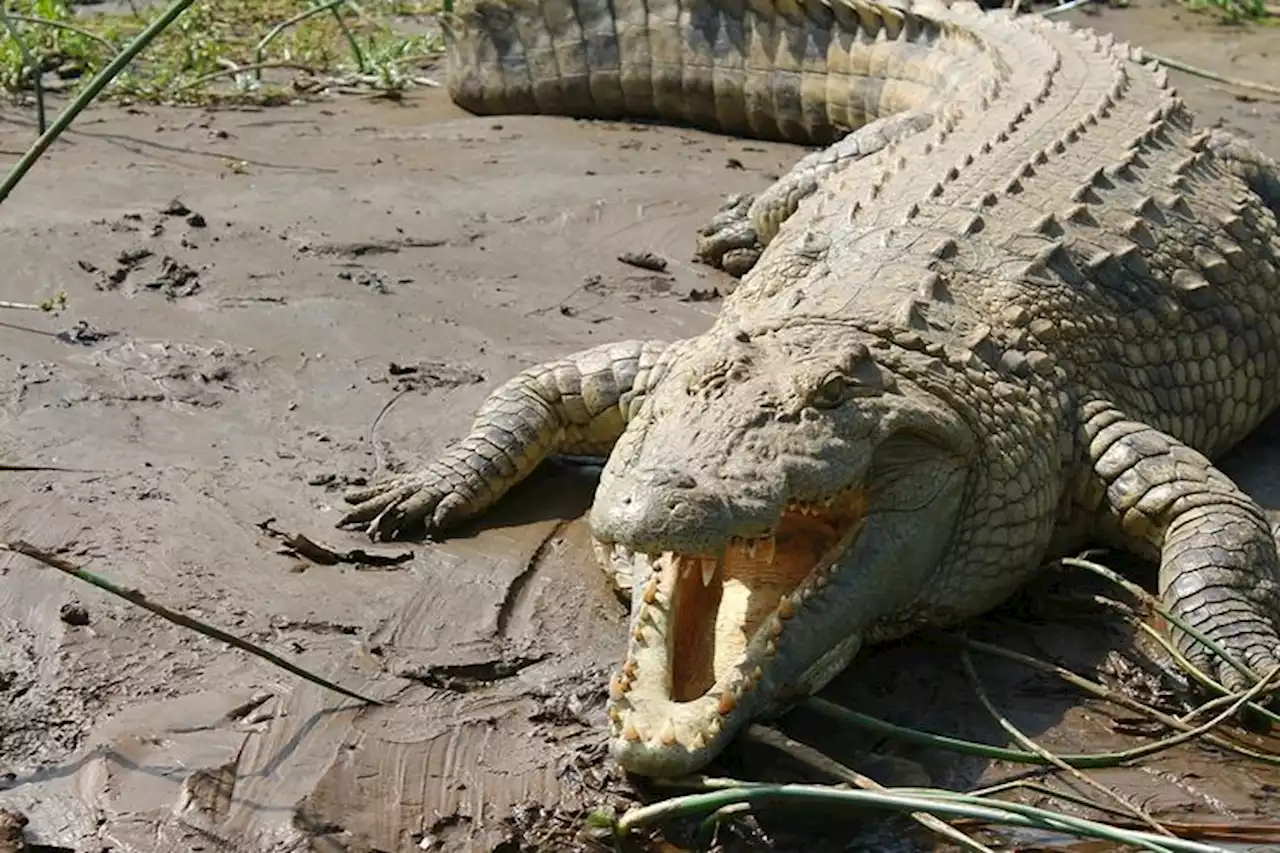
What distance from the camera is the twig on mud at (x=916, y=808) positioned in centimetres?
297

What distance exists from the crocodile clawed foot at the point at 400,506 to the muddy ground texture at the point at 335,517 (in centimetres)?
7

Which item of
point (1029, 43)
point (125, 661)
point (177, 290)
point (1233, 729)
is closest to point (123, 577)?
point (125, 661)

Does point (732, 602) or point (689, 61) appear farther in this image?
point (689, 61)

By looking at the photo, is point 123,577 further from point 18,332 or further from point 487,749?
point 18,332

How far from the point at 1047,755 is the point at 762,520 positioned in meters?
0.77

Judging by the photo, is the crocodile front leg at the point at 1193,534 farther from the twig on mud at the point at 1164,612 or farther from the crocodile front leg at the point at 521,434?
the crocodile front leg at the point at 521,434

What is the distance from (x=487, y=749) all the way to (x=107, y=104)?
17.3 feet

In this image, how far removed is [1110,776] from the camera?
3.56 m

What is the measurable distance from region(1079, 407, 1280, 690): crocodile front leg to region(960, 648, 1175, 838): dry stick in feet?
1.67

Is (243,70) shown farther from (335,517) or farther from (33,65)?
(335,517)

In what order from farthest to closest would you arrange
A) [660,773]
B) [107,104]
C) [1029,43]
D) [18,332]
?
[107,104] → [1029,43] → [18,332] → [660,773]

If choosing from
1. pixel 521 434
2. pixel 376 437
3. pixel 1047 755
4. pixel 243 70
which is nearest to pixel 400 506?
pixel 521 434

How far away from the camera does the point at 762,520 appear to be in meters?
3.33

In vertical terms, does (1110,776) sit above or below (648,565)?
below
